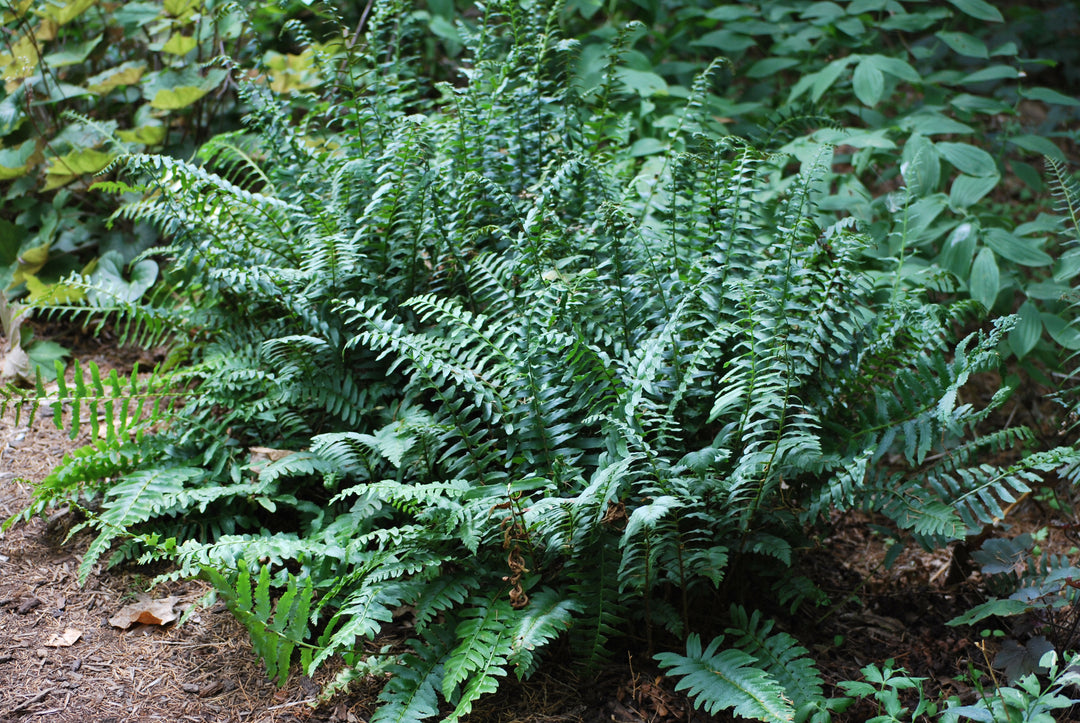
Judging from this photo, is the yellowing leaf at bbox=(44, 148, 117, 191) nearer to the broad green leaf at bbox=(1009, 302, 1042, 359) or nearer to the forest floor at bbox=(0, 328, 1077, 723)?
the forest floor at bbox=(0, 328, 1077, 723)

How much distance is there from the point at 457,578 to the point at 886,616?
145 cm

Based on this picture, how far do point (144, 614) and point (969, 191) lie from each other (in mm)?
3182

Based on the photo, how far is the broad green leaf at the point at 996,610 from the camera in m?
2.25

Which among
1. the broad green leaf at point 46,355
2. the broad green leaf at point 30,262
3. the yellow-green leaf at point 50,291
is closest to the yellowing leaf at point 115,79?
the broad green leaf at point 30,262

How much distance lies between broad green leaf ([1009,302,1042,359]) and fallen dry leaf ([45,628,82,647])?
3248 millimetres

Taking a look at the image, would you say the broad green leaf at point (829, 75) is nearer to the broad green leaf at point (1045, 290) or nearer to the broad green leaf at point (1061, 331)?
the broad green leaf at point (1045, 290)

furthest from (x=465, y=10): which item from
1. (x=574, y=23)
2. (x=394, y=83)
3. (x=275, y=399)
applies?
(x=275, y=399)

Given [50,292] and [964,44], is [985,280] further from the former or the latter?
[50,292]

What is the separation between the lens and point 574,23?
190 inches

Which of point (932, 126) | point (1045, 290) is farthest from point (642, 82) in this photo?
point (1045, 290)

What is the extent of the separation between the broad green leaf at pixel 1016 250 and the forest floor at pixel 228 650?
3.28 ft

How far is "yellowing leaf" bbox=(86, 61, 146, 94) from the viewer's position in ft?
12.3

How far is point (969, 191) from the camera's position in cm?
301

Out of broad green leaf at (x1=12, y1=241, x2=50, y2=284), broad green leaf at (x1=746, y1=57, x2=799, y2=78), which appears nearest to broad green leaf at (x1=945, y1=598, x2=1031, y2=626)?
broad green leaf at (x1=746, y1=57, x2=799, y2=78)
